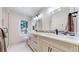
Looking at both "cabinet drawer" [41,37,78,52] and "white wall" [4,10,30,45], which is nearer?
"cabinet drawer" [41,37,78,52]

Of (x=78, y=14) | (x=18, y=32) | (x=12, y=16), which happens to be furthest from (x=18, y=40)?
(x=78, y=14)

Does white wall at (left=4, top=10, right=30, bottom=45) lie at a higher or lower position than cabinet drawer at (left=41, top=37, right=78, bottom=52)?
→ higher

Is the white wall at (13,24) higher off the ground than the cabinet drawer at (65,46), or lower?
higher

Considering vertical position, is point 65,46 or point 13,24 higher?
point 13,24

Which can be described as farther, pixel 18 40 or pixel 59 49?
pixel 18 40

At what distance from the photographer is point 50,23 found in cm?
286

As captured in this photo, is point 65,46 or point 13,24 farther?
point 13,24

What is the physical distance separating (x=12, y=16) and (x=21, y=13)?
30 centimetres

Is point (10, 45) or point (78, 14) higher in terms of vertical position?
point (78, 14)

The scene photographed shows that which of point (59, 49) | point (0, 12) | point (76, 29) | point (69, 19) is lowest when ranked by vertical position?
point (59, 49)

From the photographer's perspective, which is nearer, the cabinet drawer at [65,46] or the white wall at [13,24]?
the cabinet drawer at [65,46]
